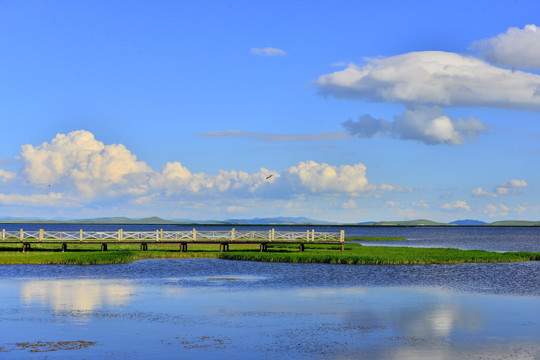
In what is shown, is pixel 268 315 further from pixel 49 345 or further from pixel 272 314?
pixel 49 345

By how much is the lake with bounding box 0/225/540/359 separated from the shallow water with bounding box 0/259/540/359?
51mm

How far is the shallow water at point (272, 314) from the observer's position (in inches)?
923

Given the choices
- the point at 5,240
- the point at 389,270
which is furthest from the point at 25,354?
the point at 5,240

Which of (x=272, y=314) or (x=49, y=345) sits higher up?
(x=272, y=314)

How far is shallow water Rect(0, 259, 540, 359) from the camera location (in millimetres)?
23438

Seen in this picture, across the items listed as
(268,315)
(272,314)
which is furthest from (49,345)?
(272,314)

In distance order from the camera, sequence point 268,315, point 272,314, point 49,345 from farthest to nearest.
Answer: point 272,314 < point 268,315 < point 49,345

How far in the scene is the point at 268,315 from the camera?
31250mm

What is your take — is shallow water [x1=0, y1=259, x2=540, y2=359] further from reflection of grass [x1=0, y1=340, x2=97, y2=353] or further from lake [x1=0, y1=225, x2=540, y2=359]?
reflection of grass [x1=0, y1=340, x2=97, y2=353]

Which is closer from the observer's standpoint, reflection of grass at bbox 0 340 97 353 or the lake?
reflection of grass at bbox 0 340 97 353

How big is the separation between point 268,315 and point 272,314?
0.36 m

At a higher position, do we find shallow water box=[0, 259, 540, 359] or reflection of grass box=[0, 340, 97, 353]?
shallow water box=[0, 259, 540, 359]

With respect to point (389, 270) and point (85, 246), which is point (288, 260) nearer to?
point (389, 270)

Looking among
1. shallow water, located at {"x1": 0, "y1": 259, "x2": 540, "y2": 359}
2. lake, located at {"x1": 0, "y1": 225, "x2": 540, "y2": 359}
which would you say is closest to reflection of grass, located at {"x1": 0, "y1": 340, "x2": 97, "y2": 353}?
lake, located at {"x1": 0, "y1": 225, "x2": 540, "y2": 359}
